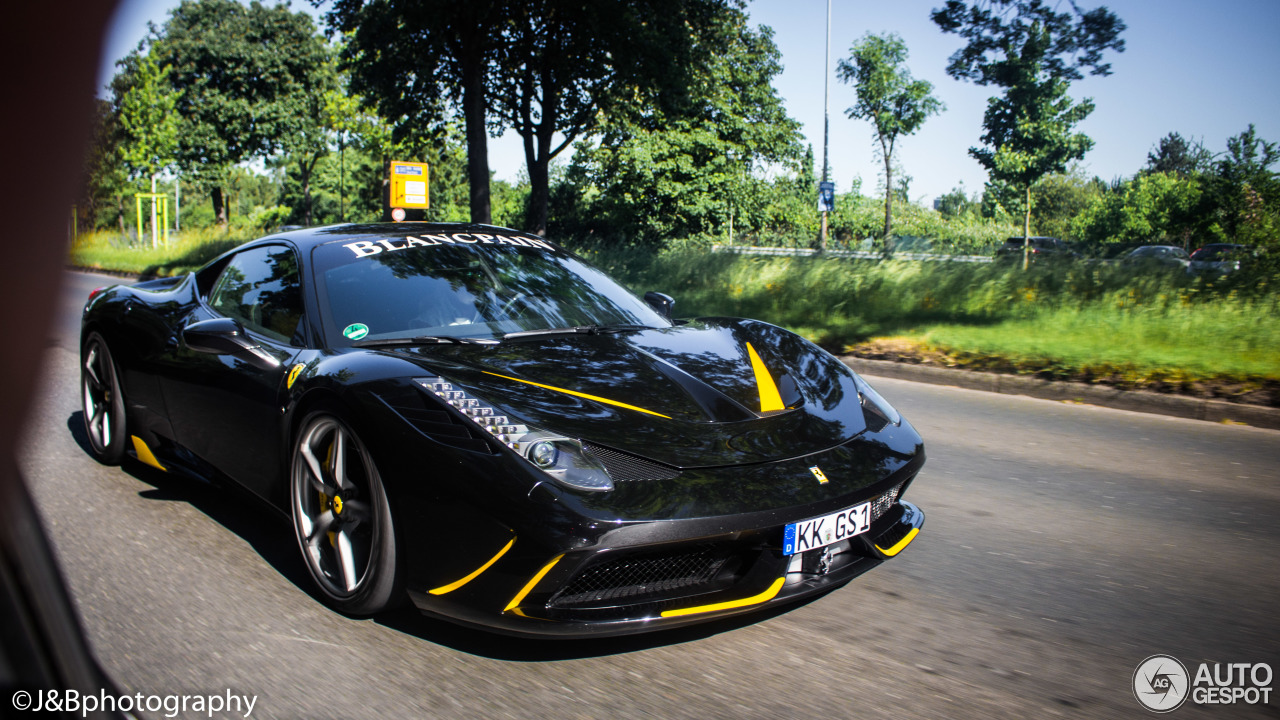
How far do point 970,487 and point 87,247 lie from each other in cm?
3601

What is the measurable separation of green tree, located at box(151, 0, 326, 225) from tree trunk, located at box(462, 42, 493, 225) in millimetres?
30395

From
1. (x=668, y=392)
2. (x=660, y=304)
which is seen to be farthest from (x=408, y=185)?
(x=668, y=392)

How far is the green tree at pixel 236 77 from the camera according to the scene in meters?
44.0

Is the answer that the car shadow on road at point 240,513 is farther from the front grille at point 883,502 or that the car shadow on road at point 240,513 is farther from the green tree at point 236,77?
the green tree at point 236,77

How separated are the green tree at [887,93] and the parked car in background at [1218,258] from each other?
1831 inches

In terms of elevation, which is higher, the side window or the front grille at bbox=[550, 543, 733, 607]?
the side window

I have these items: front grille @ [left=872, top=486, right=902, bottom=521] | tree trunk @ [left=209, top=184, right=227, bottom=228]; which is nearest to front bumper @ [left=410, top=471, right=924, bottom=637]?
front grille @ [left=872, top=486, right=902, bottom=521]

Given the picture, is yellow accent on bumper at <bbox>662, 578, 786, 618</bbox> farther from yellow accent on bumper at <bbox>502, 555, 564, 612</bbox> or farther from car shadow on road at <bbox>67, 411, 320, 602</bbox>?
car shadow on road at <bbox>67, 411, 320, 602</bbox>

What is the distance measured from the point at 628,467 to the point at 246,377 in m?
1.75

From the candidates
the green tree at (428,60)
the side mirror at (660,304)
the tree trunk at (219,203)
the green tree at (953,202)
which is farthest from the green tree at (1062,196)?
the side mirror at (660,304)

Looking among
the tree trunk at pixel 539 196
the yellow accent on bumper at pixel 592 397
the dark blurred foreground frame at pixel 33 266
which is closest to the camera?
the dark blurred foreground frame at pixel 33 266

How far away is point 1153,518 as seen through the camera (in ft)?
13.5

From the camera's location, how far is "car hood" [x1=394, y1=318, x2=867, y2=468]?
2619 mm

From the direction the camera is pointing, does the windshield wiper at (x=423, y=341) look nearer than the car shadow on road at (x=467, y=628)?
No
